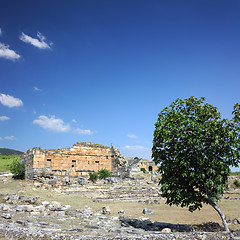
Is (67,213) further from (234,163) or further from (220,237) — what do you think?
(234,163)

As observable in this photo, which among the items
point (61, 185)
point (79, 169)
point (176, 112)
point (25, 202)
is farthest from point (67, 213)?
point (79, 169)

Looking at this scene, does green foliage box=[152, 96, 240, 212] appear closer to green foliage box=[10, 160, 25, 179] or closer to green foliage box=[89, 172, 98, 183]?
green foliage box=[89, 172, 98, 183]

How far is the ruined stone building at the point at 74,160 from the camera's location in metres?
26.4

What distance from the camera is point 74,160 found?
30.1 metres

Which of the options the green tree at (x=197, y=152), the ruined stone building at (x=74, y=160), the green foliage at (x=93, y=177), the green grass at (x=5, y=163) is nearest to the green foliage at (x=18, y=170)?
the ruined stone building at (x=74, y=160)

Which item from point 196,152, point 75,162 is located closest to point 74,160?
point 75,162

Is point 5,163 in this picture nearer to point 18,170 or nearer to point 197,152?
point 18,170

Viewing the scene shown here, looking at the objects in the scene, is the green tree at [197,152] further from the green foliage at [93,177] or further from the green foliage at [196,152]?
the green foliage at [93,177]

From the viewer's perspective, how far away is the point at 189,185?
376 inches

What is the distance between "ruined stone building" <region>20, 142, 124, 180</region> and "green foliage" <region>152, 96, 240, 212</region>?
17.9 meters

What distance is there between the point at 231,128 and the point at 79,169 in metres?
23.6

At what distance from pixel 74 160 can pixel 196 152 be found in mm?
22859

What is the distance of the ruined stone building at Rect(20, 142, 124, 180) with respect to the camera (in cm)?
2641

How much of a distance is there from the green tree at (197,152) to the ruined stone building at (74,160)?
58.5 feet
